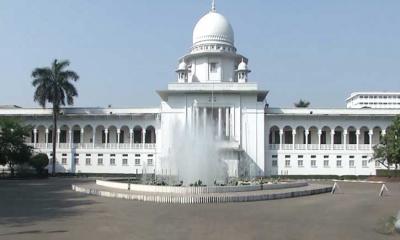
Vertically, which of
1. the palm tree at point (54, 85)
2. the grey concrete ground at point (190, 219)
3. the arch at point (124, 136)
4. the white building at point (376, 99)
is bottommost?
the grey concrete ground at point (190, 219)

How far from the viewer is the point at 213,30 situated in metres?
60.0

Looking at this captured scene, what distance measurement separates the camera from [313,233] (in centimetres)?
1416

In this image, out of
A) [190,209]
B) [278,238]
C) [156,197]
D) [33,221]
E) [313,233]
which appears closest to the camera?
[278,238]

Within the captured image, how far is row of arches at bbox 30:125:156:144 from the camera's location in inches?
2335

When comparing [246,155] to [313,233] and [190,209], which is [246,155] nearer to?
[190,209]

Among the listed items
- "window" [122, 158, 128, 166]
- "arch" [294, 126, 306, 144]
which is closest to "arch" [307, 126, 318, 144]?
"arch" [294, 126, 306, 144]

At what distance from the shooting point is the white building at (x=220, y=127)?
54.2 metres

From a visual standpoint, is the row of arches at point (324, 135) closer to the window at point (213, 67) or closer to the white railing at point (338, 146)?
the white railing at point (338, 146)

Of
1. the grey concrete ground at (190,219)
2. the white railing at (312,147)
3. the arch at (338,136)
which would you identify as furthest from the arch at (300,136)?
the grey concrete ground at (190,219)

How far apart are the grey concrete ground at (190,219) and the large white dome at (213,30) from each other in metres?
38.7

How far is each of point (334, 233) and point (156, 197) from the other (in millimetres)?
10500

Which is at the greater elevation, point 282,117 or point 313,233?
point 282,117

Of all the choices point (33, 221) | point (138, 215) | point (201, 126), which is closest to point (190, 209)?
point (138, 215)

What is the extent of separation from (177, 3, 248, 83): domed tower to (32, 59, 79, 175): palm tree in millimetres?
13215
